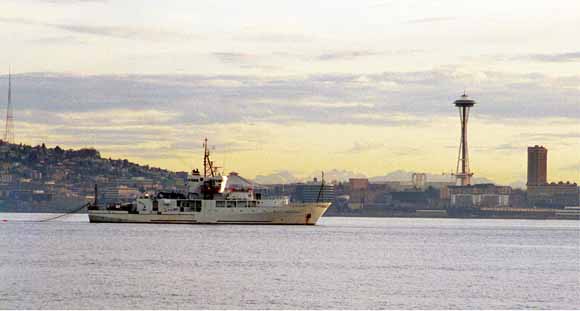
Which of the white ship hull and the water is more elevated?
the white ship hull

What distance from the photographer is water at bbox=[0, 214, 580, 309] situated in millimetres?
43906

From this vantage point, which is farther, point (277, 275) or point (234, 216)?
point (234, 216)

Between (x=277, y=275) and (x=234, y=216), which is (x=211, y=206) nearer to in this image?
(x=234, y=216)

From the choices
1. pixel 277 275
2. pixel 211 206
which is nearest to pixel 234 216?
pixel 211 206

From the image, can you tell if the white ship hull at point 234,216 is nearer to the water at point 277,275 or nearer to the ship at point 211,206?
the ship at point 211,206

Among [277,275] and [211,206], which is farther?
[211,206]

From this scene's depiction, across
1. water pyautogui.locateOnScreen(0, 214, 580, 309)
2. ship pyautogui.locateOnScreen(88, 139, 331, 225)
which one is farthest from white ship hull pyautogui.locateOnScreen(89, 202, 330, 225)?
water pyautogui.locateOnScreen(0, 214, 580, 309)

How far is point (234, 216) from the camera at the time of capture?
11950cm

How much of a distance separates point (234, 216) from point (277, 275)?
65.5 meters

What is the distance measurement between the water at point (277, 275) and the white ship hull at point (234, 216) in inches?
1315

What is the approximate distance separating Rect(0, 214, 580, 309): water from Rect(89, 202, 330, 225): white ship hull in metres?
33.4

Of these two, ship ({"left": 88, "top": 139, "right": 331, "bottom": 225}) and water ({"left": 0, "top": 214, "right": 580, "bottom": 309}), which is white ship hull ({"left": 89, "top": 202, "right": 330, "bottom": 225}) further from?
water ({"left": 0, "top": 214, "right": 580, "bottom": 309})

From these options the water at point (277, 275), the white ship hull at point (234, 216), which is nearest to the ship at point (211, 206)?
the white ship hull at point (234, 216)

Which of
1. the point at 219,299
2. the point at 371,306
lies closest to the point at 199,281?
the point at 219,299
